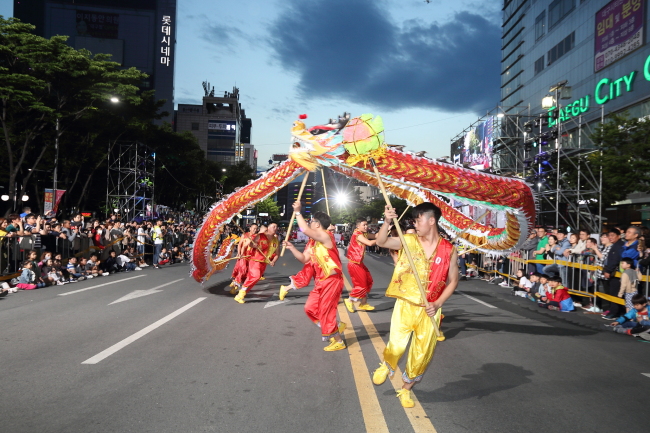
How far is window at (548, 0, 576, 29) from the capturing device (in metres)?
40.9

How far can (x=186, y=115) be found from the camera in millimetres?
118812

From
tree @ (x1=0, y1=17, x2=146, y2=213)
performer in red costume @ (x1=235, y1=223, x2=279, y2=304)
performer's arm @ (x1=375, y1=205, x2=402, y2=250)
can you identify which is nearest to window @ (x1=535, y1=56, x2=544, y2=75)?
tree @ (x1=0, y1=17, x2=146, y2=213)

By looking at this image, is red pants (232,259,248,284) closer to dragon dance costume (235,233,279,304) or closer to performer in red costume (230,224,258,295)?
performer in red costume (230,224,258,295)

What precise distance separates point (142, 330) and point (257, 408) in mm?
3929

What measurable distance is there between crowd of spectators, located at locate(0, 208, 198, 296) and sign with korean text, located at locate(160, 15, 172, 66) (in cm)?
6460

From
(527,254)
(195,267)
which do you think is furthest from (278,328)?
(527,254)

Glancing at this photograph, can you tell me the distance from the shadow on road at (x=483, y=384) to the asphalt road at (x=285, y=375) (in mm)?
18

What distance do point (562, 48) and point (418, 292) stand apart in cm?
4370

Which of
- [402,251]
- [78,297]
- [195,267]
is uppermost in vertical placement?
[402,251]

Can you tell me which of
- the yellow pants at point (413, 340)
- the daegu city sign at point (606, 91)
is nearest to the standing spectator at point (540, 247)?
the yellow pants at point (413, 340)

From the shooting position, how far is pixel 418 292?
4551 mm

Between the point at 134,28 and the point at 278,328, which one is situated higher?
the point at 134,28

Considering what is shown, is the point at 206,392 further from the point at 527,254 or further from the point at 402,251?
the point at 527,254

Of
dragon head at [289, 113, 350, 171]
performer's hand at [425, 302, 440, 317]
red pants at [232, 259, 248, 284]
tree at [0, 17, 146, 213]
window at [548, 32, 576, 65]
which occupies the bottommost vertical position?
red pants at [232, 259, 248, 284]
